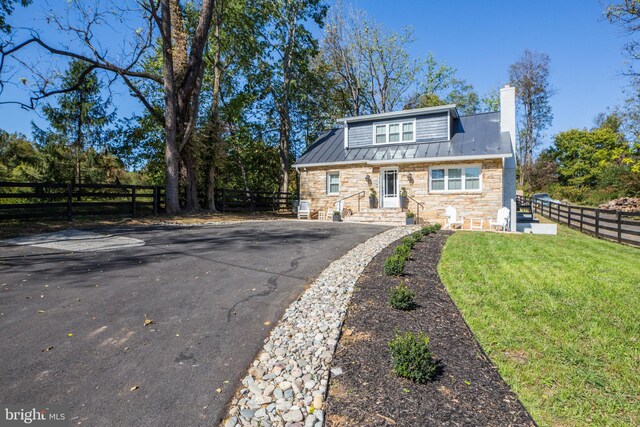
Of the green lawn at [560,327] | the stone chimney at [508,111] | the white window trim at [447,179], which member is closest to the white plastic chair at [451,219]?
the white window trim at [447,179]

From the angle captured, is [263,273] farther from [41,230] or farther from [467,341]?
[41,230]

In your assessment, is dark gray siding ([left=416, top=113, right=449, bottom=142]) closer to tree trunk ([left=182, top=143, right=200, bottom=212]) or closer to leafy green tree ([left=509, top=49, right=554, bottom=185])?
tree trunk ([left=182, top=143, right=200, bottom=212])

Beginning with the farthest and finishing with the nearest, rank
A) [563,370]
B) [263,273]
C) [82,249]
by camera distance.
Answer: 1. [82,249]
2. [263,273]
3. [563,370]

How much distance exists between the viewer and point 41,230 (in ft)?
30.3

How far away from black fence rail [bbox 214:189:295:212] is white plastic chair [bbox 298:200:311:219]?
3.39 m

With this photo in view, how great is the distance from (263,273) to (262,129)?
2057 cm

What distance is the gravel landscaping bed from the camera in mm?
2160

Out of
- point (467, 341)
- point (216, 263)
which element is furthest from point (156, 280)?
point (467, 341)

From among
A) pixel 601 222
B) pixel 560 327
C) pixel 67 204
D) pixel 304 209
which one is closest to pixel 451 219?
pixel 601 222

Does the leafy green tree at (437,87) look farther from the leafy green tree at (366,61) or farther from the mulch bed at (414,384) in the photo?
the mulch bed at (414,384)

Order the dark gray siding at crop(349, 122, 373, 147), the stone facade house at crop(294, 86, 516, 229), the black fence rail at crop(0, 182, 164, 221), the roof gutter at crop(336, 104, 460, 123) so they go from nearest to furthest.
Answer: the black fence rail at crop(0, 182, 164, 221), the stone facade house at crop(294, 86, 516, 229), the roof gutter at crop(336, 104, 460, 123), the dark gray siding at crop(349, 122, 373, 147)

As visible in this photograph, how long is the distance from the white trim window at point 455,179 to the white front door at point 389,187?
5.72 ft

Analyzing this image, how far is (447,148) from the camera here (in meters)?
14.7

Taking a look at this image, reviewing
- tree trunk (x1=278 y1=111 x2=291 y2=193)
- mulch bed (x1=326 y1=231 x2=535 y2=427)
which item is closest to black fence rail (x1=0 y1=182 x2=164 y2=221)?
tree trunk (x1=278 y1=111 x2=291 y2=193)
